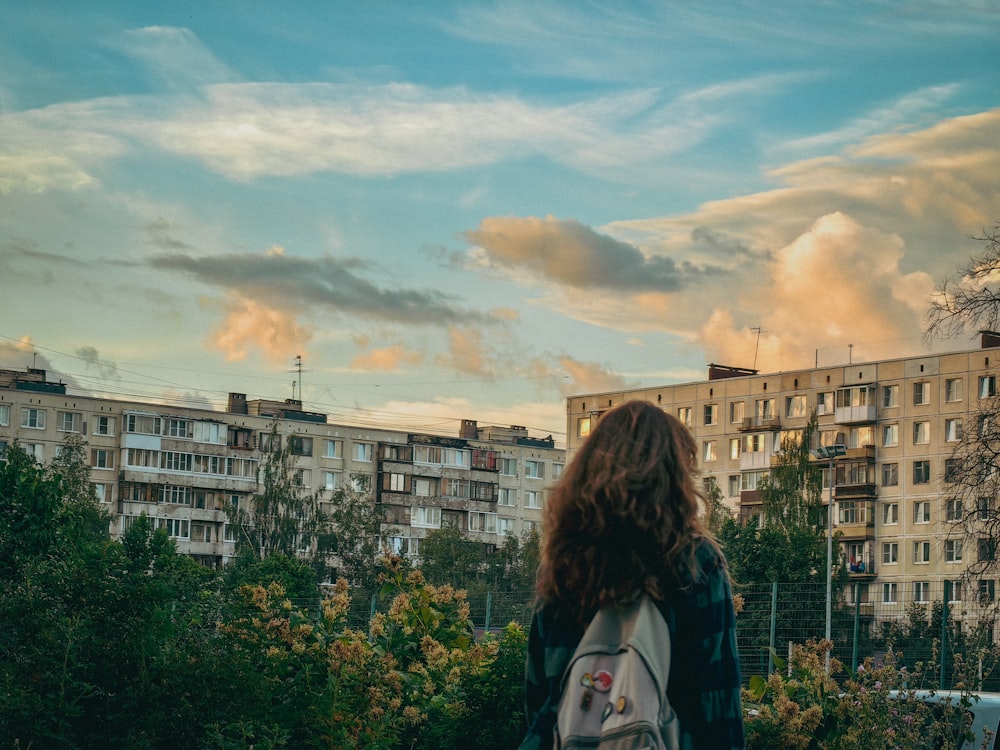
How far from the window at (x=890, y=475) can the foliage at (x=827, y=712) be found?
87.4m

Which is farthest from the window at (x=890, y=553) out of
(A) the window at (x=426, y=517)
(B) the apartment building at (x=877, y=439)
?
(A) the window at (x=426, y=517)

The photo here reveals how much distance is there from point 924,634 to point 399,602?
34.2ft

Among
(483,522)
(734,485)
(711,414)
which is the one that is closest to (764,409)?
(711,414)

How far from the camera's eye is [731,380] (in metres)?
104

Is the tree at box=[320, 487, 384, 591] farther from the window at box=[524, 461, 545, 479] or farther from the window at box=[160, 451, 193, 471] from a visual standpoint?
the window at box=[524, 461, 545, 479]

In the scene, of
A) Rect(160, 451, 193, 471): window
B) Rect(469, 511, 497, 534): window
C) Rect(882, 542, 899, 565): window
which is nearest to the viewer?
Rect(882, 542, 899, 565): window

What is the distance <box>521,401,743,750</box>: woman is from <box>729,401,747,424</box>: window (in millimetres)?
99741

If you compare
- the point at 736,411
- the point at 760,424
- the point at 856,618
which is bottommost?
the point at 856,618

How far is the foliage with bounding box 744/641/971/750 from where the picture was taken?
26.8 ft

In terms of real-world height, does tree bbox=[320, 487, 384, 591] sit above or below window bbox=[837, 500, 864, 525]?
below

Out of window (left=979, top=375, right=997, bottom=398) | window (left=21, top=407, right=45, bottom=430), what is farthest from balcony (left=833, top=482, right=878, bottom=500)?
window (left=21, top=407, right=45, bottom=430)

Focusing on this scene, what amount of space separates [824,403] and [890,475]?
641 cm

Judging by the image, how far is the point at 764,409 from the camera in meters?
101

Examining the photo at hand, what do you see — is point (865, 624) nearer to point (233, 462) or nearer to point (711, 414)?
point (711, 414)
